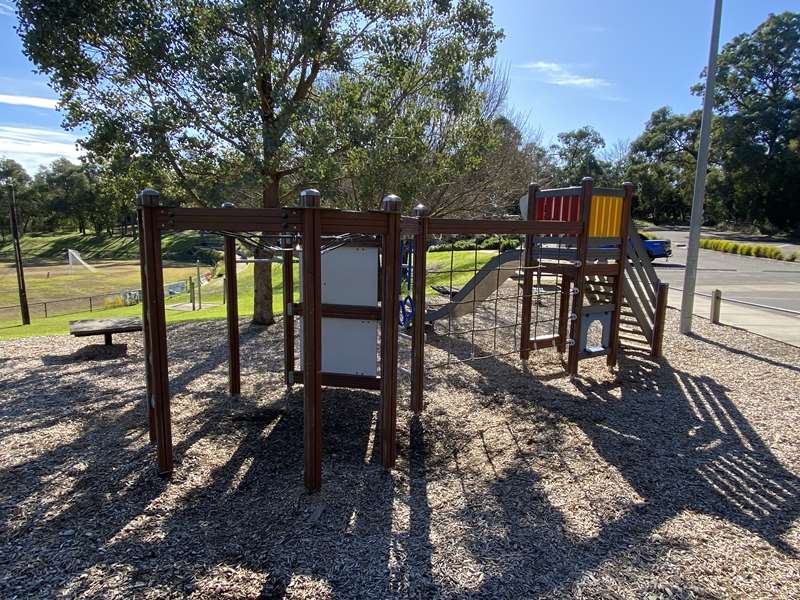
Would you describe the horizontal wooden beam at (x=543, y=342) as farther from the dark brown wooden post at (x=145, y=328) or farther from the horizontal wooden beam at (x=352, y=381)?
the dark brown wooden post at (x=145, y=328)

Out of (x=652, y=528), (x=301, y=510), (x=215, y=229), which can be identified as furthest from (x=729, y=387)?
(x=215, y=229)

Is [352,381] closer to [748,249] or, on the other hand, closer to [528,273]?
[528,273]

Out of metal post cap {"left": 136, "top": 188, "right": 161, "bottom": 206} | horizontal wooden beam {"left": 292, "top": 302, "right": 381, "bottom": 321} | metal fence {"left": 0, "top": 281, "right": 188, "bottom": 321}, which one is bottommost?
metal fence {"left": 0, "top": 281, "right": 188, "bottom": 321}

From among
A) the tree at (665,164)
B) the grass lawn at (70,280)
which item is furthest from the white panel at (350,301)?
the tree at (665,164)

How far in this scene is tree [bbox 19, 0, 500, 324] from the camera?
271 inches

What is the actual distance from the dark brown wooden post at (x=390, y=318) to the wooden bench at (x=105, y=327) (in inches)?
208

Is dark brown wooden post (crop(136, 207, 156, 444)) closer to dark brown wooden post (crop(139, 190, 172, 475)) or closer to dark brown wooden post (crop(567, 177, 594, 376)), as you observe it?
dark brown wooden post (crop(139, 190, 172, 475))

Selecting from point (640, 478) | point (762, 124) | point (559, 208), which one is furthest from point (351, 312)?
point (762, 124)

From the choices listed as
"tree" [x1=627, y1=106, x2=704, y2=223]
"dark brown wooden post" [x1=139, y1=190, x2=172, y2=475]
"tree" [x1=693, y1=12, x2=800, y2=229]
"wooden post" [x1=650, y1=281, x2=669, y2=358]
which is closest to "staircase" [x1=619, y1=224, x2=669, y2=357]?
"wooden post" [x1=650, y1=281, x2=669, y2=358]

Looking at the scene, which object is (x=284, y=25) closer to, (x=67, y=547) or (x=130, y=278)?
(x=67, y=547)

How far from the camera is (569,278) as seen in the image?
699 cm

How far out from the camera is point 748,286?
16.6m

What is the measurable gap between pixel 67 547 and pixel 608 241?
6.53 meters

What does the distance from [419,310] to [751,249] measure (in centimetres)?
2941
